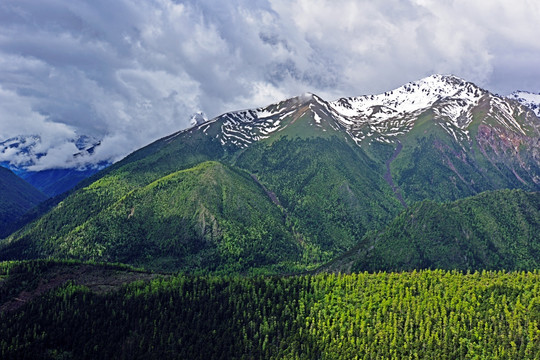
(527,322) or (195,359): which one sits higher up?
(527,322)

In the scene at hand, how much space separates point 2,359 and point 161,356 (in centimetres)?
6324

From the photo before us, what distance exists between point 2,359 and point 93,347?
34.7m

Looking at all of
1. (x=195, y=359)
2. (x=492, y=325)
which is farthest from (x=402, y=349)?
(x=195, y=359)

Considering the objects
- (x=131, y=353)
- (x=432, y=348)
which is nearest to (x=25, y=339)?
(x=131, y=353)

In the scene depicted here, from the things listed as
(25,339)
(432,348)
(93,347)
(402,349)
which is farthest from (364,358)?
(25,339)

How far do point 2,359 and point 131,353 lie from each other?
50.4 metres

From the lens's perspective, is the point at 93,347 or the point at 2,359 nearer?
the point at 2,359

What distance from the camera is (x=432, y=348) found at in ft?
647

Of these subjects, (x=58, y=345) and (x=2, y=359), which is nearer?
(x=2, y=359)

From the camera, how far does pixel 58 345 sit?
197375 mm

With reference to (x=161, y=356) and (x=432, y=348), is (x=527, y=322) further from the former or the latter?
(x=161, y=356)

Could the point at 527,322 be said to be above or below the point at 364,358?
above

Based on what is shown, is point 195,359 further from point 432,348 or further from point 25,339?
point 432,348

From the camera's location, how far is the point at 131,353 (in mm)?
198875
